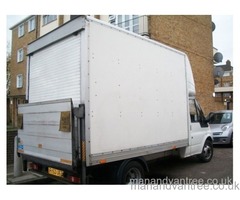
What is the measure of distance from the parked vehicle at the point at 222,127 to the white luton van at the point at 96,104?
5482 mm

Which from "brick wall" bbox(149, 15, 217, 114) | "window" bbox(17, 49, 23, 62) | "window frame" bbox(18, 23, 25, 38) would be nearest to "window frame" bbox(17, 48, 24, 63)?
"window" bbox(17, 49, 23, 62)

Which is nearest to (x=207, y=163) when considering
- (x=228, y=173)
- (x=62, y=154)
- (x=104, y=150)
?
(x=228, y=173)

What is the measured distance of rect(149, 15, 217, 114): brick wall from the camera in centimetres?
1346

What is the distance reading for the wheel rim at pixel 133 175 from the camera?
4665 millimetres

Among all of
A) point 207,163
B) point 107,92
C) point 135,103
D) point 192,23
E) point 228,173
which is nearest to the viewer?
point 107,92

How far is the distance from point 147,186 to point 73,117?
2.08m

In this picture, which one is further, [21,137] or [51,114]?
[21,137]

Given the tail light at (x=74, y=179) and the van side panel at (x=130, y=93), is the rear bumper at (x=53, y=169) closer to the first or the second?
the tail light at (x=74, y=179)

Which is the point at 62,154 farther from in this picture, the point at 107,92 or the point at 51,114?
the point at 107,92

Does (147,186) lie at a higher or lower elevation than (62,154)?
lower

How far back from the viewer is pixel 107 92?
431 cm

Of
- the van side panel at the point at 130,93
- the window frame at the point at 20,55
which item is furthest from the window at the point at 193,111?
the window frame at the point at 20,55

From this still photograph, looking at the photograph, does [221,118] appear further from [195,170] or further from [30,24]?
[30,24]

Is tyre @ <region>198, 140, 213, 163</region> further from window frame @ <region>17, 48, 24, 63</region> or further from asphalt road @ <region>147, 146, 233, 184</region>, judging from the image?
window frame @ <region>17, 48, 24, 63</region>
